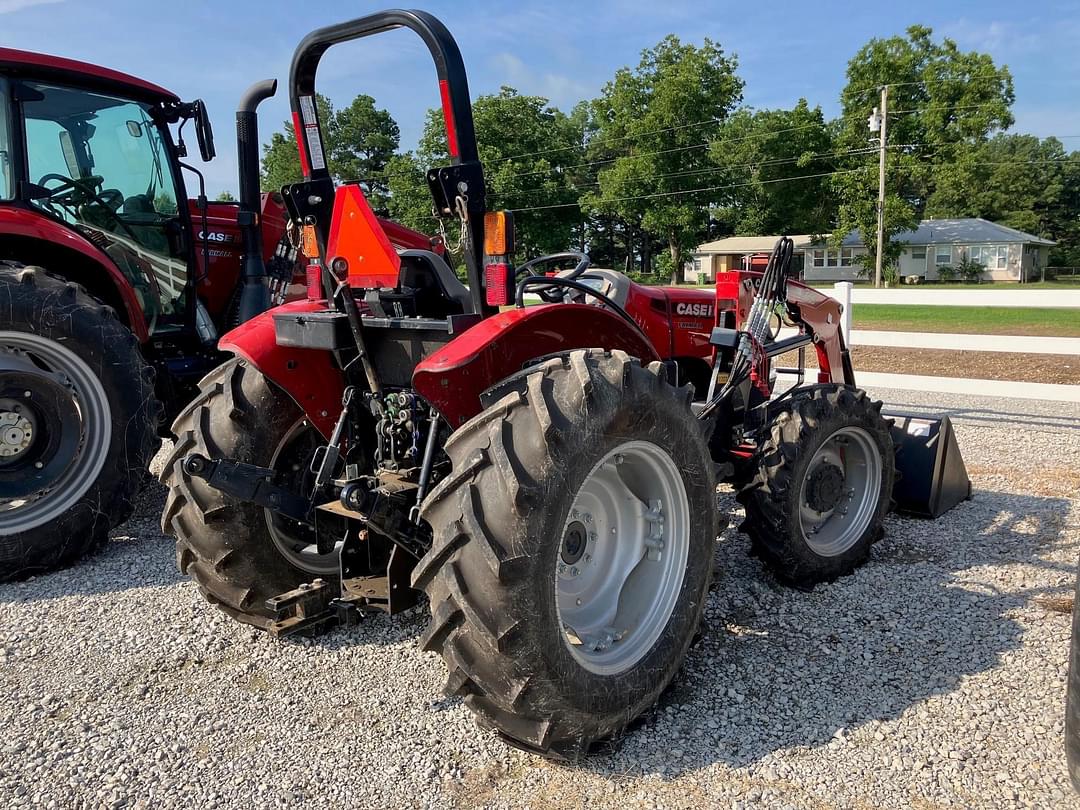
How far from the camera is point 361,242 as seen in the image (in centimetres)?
275

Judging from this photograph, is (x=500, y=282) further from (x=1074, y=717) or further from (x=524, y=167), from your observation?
(x=524, y=167)

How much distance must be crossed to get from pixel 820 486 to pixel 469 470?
2.31 m

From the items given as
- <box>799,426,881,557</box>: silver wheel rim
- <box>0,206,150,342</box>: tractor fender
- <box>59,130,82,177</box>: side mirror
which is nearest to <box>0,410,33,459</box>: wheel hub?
<box>0,206,150,342</box>: tractor fender

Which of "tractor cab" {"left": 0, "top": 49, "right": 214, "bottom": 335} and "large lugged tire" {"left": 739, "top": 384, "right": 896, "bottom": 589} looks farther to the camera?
"tractor cab" {"left": 0, "top": 49, "right": 214, "bottom": 335}

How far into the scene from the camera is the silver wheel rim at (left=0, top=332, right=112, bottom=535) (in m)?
4.49

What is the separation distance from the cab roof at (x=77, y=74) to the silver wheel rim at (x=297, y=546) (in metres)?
3.71

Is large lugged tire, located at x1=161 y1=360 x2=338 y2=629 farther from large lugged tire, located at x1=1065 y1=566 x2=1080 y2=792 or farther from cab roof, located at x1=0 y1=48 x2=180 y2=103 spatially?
cab roof, located at x1=0 y1=48 x2=180 y2=103

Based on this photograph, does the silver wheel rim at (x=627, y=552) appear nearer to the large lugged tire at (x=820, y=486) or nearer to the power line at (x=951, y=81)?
the large lugged tire at (x=820, y=486)

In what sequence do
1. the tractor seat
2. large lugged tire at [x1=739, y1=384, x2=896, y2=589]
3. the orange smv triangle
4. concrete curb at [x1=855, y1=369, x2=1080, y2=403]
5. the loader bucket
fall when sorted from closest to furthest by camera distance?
1. the orange smv triangle
2. the tractor seat
3. large lugged tire at [x1=739, y1=384, x2=896, y2=589]
4. the loader bucket
5. concrete curb at [x1=855, y1=369, x2=1080, y2=403]

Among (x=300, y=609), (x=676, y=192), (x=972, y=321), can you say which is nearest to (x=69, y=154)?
(x=300, y=609)

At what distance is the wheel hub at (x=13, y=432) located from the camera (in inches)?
179

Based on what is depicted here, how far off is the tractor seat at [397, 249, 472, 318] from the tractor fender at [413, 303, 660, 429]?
0.32 meters

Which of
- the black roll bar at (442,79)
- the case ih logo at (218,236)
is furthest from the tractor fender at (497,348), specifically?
the case ih logo at (218,236)

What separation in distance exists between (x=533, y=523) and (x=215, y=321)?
17.5 feet
